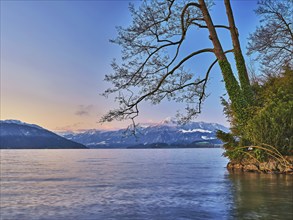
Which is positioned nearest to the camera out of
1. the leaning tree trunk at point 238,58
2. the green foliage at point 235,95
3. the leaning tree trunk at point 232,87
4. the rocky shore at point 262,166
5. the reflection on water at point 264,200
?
the reflection on water at point 264,200

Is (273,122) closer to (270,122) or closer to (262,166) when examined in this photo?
(270,122)

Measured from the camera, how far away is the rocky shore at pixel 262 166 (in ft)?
65.5

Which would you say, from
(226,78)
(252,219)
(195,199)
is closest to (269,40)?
(226,78)

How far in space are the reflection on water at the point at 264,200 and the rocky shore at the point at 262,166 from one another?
1.55m

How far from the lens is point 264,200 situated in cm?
1203

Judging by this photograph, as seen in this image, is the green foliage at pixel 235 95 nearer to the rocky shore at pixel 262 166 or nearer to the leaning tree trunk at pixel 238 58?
the leaning tree trunk at pixel 238 58

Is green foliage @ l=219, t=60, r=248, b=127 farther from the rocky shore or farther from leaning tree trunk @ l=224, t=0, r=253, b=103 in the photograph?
the rocky shore

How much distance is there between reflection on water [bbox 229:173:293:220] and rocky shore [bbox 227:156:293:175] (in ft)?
5.09

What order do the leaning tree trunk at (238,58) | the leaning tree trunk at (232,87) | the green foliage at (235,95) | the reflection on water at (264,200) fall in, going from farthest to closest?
1. the green foliage at (235,95)
2. the leaning tree trunk at (238,58)
3. the leaning tree trunk at (232,87)
4. the reflection on water at (264,200)

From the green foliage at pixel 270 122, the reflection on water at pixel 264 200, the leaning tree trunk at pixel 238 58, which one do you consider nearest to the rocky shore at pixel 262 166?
the green foliage at pixel 270 122

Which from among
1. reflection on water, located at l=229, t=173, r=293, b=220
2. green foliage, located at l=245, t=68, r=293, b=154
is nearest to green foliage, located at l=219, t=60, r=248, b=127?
green foliage, located at l=245, t=68, r=293, b=154

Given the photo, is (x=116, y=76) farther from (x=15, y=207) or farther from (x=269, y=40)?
(x=269, y=40)

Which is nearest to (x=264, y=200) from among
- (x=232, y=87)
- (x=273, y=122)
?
(x=273, y=122)

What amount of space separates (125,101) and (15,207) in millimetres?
6028
